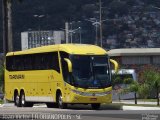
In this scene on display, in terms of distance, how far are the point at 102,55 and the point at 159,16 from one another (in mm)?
124360

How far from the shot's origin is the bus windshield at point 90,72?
35375 mm

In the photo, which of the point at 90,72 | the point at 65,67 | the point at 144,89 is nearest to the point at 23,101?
the point at 65,67

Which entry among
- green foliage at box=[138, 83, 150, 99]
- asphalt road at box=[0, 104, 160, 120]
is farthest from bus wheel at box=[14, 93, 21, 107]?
asphalt road at box=[0, 104, 160, 120]

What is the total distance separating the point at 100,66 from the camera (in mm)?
35938

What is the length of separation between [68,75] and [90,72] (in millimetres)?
1253

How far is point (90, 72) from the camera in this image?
116 feet

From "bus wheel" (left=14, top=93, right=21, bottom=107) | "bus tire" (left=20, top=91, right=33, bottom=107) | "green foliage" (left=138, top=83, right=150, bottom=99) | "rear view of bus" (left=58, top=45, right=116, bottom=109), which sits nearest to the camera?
"rear view of bus" (left=58, top=45, right=116, bottom=109)

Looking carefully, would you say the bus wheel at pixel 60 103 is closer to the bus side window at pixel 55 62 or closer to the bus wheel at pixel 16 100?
the bus side window at pixel 55 62

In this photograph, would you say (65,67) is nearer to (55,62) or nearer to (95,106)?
(55,62)

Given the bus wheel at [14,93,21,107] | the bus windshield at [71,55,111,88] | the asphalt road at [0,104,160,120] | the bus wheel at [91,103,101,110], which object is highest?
the bus windshield at [71,55,111,88]

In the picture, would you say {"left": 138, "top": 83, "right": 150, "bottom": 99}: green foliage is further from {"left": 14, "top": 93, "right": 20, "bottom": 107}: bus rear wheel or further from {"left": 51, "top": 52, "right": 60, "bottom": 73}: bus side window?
{"left": 51, "top": 52, "right": 60, "bottom": 73}: bus side window

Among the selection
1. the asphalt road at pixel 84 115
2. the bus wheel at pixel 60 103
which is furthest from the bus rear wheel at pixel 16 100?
the asphalt road at pixel 84 115

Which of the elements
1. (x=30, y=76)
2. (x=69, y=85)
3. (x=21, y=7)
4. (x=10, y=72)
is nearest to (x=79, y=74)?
A: (x=69, y=85)

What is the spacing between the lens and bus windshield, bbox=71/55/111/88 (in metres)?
35.4
